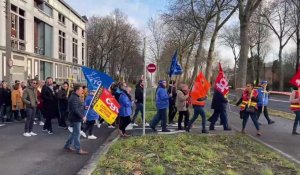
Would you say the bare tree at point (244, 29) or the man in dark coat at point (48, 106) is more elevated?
the bare tree at point (244, 29)

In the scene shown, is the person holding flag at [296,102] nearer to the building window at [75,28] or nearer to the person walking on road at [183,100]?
the person walking on road at [183,100]

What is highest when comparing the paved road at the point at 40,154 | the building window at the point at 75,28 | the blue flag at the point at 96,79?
the building window at the point at 75,28

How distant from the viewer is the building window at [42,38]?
37547 mm

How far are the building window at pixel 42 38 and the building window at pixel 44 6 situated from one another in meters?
1.13

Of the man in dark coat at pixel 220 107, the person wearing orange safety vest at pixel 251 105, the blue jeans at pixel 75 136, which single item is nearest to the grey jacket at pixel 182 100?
the man in dark coat at pixel 220 107

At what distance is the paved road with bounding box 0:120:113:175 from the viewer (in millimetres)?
8664

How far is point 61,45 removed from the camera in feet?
156

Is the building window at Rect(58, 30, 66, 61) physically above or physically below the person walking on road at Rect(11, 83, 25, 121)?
above

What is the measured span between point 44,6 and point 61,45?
8.11 meters

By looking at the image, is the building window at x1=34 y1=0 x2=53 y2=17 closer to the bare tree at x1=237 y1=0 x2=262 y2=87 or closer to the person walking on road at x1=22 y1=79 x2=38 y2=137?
the bare tree at x1=237 y1=0 x2=262 y2=87

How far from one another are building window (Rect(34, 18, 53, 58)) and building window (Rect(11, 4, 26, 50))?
3520 millimetres

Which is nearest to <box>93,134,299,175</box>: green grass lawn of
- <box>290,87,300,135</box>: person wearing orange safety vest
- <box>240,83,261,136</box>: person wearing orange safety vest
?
<box>240,83,261,136</box>: person wearing orange safety vest

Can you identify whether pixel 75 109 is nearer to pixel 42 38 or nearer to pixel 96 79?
pixel 96 79

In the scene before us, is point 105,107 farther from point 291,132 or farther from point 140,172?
point 291,132
